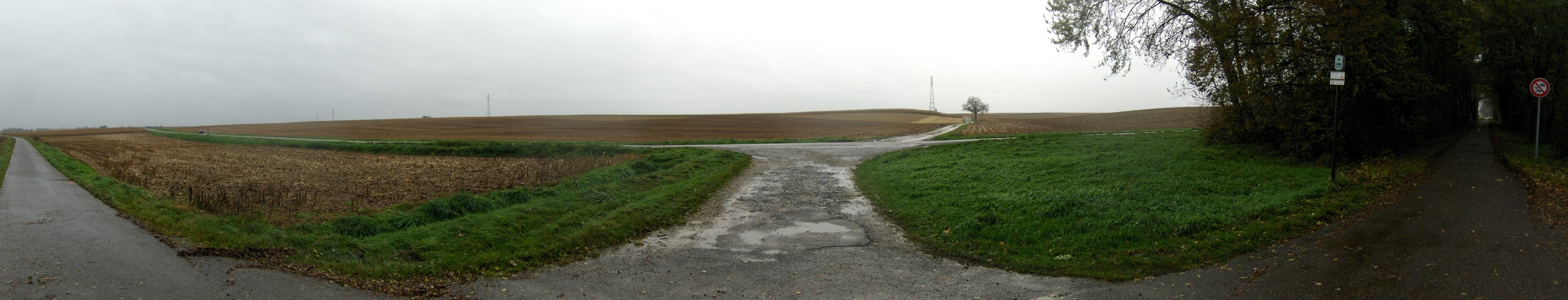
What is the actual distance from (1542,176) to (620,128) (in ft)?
211

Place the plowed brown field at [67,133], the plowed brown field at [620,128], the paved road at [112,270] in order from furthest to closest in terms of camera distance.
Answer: the plowed brown field at [67,133] < the plowed brown field at [620,128] < the paved road at [112,270]

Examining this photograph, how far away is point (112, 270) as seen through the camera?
731cm

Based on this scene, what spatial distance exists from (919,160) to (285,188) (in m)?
16.5

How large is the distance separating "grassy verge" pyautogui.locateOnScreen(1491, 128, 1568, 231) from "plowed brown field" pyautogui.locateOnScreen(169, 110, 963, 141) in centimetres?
3179

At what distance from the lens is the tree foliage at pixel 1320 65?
1628 cm

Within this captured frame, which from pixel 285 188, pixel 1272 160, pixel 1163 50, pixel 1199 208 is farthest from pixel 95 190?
pixel 1163 50

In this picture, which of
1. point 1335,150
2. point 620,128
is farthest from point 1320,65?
point 620,128

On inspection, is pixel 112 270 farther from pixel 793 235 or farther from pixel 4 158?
pixel 4 158

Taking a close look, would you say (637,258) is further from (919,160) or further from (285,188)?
(919,160)

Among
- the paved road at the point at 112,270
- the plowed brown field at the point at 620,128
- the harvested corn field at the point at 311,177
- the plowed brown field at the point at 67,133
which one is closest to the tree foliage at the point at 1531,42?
the harvested corn field at the point at 311,177

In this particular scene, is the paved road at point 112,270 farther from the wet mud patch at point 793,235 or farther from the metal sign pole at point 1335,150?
the metal sign pole at point 1335,150

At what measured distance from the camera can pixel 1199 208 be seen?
10.9 m

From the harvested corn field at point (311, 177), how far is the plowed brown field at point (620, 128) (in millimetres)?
21887

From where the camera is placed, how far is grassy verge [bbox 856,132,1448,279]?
8.48 meters
